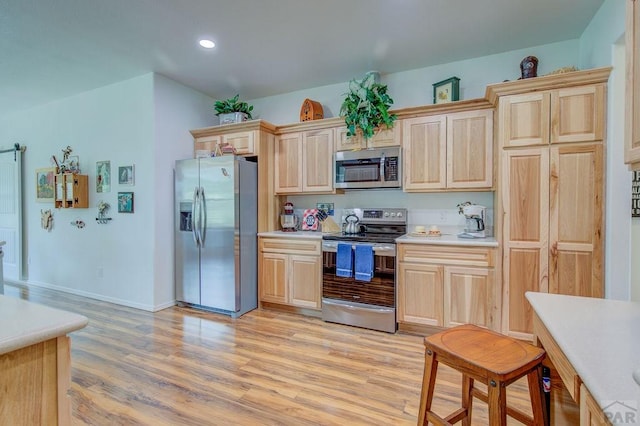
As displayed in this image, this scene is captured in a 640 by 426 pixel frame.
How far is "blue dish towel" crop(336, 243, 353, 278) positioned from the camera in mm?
3178

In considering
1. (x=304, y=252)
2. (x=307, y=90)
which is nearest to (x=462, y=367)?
(x=304, y=252)

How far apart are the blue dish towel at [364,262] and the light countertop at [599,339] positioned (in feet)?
5.64

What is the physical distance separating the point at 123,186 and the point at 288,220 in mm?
2031

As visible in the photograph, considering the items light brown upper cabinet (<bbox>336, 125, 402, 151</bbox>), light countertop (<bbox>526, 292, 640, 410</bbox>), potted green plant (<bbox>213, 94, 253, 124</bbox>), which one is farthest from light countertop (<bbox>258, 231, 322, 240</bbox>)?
light countertop (<bbox>526, 292, 640, 410</bbox>)

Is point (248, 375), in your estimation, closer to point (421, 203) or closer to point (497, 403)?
point (497, 403)

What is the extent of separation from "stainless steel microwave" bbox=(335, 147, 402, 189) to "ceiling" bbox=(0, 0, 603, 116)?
3.12 feet

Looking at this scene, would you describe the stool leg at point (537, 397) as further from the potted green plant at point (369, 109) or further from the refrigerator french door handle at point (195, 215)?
the refrigerator french door handle at point (195, 215)

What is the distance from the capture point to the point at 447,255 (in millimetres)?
2848

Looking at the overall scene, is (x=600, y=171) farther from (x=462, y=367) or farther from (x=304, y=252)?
(x=304, y=252)

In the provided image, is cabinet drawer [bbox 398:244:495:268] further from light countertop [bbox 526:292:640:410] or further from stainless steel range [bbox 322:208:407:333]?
light countertop [bbox 526:292:640:410]

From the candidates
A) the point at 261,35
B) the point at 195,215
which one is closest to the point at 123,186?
the point at 195,215

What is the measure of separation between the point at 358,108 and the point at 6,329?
308cm

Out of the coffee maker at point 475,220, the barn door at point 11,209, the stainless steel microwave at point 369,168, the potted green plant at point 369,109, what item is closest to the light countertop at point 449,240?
the coffee maker at point 475,220

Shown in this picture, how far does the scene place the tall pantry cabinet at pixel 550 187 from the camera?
2412 millimetres
